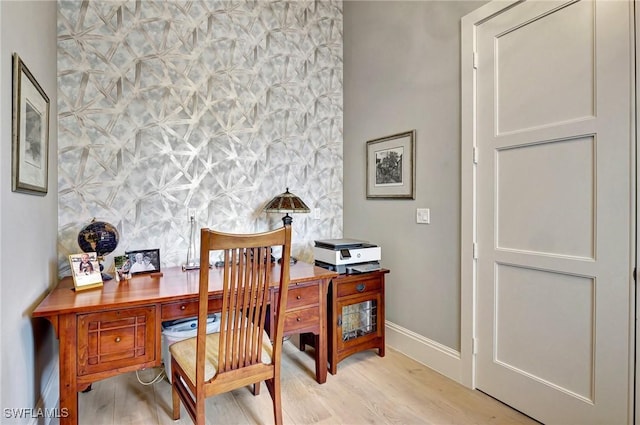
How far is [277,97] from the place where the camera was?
2951 mm

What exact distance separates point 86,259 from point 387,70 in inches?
100

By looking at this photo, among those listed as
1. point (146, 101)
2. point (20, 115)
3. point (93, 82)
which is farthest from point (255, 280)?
point (93, 82)

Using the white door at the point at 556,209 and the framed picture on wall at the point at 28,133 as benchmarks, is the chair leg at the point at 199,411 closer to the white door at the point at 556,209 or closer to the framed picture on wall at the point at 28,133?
the framed picture on wall at the point at 28,133

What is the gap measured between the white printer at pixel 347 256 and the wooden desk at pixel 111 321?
57cm

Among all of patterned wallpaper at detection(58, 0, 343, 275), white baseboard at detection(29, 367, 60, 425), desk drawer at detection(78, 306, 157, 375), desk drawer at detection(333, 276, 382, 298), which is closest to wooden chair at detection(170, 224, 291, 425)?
desk drawer at detection(78, 306, 157, 375)

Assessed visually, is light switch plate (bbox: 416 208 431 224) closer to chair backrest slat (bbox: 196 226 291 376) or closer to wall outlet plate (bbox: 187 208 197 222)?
chair backrest slat (bbox: 196 226 291 376)

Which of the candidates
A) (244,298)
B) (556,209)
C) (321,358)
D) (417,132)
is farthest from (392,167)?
(244,298)

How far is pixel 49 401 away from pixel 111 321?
757 millimetres

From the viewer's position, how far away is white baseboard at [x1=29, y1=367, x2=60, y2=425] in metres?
1.68

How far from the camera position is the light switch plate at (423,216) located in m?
2.50

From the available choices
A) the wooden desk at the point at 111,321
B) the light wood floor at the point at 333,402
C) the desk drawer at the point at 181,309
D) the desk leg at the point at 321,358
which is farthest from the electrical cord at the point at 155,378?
the desk leg at the point at 321,358

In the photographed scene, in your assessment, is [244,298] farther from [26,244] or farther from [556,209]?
[556,209]

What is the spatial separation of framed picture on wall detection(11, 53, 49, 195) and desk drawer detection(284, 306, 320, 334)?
1487 millimetres

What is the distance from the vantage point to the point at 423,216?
8.32ft
